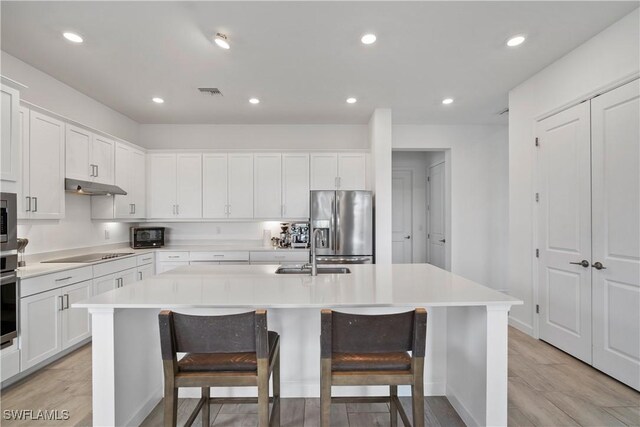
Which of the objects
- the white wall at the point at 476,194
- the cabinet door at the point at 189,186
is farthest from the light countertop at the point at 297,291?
the white wall at the point at 476,194

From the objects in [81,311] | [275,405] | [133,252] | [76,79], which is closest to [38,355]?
[81,311]

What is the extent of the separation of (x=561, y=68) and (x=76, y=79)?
4.94 meters

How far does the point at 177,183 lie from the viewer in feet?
15.2

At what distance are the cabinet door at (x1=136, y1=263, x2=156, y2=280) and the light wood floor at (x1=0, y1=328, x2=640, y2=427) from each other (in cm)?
139

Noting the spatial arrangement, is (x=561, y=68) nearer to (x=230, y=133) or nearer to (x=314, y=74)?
(x=314, y=74)

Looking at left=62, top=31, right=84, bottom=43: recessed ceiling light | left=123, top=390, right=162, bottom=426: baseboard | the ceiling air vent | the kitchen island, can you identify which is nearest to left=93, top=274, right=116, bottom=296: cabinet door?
the kitchen island

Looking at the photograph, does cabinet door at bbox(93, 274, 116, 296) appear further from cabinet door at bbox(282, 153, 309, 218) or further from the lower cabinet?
cabinet door at bbox(282, 153, 309, 218)

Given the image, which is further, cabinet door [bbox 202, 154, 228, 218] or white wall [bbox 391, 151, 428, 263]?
white wall [bbox 391, 151, 428, 263]

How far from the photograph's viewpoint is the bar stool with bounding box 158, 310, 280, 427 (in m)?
1.32

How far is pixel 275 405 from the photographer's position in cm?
173

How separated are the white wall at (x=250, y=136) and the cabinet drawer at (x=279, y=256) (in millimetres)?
1730

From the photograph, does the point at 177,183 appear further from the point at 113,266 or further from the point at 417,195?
the point at 417,195

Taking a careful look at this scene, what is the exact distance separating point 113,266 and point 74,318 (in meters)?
0.66

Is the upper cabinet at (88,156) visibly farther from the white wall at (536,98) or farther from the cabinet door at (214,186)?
the white wall at (536,98)
